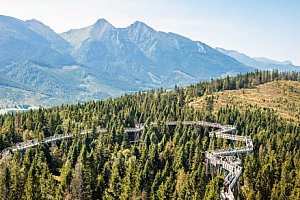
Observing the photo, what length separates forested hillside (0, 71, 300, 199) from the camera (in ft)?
335

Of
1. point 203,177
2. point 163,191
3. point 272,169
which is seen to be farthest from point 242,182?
point 163,191

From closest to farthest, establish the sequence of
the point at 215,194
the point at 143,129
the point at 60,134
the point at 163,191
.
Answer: the point at 215,194, the point at 163,191, the point at 60,134, the point at 143,129

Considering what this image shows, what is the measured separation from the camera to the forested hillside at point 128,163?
102 meters

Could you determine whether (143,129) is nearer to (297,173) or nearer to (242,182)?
(242,182)

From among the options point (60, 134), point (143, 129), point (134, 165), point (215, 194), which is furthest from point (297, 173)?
point (60, 134)

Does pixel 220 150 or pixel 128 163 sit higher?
pixel 220 150

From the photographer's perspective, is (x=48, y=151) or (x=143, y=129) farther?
(x=143, y=129)

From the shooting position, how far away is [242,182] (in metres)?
120

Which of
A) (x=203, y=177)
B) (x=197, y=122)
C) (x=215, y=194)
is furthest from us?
(x=197, y=122)

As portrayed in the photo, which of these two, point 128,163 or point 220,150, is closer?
point 128,163

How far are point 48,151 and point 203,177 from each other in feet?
189

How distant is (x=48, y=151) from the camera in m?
141

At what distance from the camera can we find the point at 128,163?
12662 cm

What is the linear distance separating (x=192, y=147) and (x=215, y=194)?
48597 millimetres
